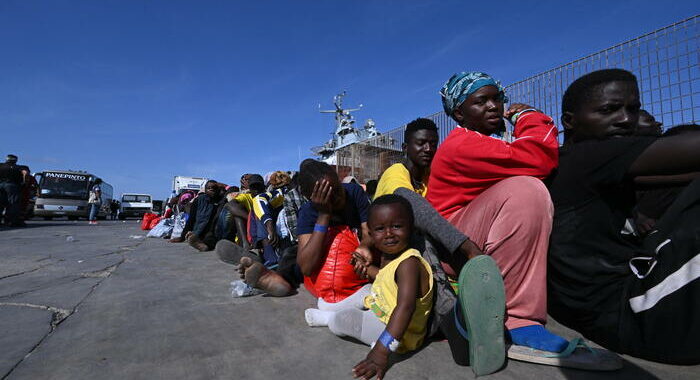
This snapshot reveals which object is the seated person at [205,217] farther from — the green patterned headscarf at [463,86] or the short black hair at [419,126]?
the green patterned headscarf at [463,86]

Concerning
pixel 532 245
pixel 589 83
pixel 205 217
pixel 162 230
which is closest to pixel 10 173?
pixel 162 230

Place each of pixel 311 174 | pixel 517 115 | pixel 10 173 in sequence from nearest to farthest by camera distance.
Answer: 1. pixel 517 115
2. pixel 311 174
3. pixel 10 173

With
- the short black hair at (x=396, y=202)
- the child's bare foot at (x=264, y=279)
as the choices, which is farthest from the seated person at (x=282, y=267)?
the short black hair at (x=396, y=202)

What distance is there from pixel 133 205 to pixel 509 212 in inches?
1189

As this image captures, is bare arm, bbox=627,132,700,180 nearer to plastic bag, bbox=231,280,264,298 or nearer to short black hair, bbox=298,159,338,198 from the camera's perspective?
short black hair, bbox=298,159,338,198

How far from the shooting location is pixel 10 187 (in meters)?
9.05

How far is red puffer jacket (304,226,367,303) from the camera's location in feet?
6.71

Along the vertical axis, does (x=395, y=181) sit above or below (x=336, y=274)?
above

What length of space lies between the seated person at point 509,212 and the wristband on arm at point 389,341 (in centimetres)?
29

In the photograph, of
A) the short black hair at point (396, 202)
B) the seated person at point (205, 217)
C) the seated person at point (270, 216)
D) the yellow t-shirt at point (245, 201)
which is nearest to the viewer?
the short black hair at point (396, 202)

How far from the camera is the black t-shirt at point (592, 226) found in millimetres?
1393

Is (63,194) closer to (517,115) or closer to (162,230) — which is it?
(162,230)

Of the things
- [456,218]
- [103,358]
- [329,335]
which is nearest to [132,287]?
[103,358]

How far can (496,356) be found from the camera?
1.24 metres
